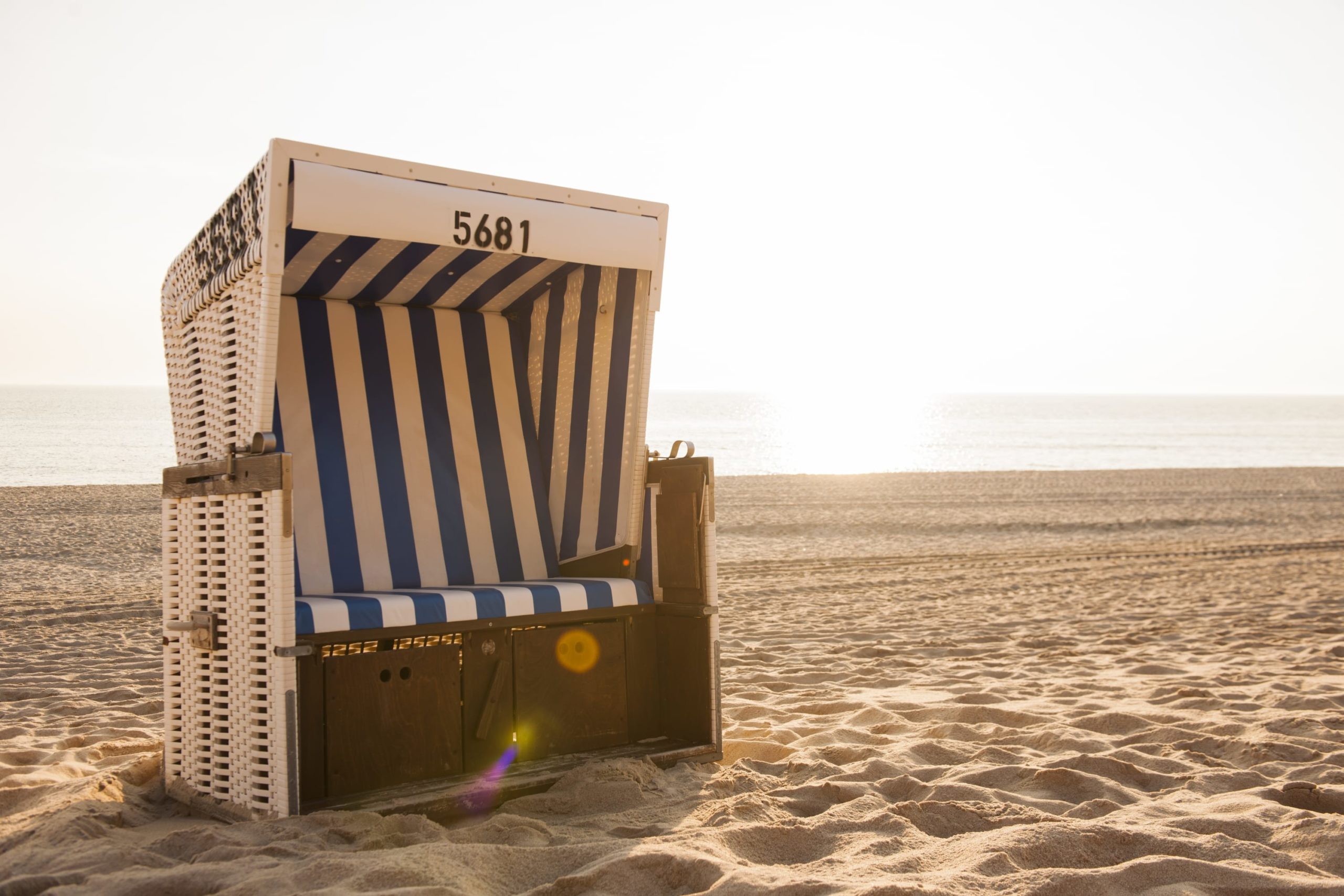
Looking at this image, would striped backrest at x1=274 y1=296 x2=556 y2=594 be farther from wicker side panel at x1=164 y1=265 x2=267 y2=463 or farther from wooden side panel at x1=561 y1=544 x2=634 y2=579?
wicker side panel at x1=164 y1=265 x2=267 y2=463

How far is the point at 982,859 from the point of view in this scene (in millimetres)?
2701

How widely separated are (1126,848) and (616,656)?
1944 mm

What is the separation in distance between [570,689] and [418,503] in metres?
→ 1.03

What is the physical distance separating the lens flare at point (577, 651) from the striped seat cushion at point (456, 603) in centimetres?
13

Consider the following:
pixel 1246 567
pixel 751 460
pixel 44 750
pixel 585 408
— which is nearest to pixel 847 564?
pixel 1246 567

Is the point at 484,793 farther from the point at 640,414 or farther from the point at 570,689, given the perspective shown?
the point at 640,414

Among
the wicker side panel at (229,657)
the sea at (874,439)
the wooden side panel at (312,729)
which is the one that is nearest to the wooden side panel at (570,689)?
the wooden side panel at (312,729)

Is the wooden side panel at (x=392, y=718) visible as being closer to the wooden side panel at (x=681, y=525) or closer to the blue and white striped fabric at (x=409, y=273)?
the wooden side panel at (x=681, y=525)

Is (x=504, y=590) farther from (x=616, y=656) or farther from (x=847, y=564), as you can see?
(x=847, y=564)

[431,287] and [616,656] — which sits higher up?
[431,287]

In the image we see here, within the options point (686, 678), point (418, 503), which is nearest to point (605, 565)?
point (686, 678)

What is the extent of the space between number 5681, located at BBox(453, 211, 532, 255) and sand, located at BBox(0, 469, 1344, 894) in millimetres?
1844

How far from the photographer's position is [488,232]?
11.6ft

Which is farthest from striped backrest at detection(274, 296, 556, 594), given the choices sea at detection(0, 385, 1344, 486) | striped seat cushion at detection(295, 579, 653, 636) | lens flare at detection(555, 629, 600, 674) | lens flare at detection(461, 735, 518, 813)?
sea at detection(0, 385, 1344, 486)
